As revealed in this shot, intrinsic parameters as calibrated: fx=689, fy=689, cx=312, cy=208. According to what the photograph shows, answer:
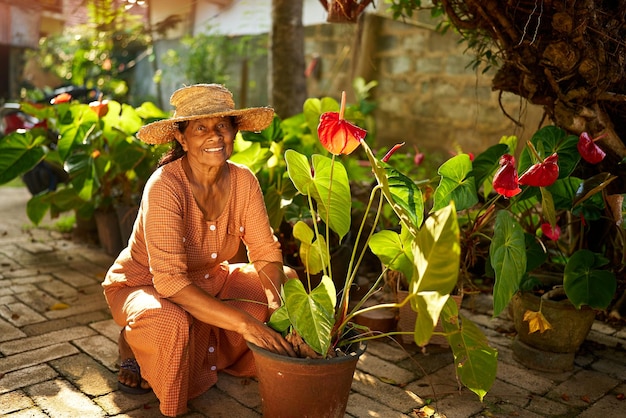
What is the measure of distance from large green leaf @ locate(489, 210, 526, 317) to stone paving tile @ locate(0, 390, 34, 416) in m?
1.70

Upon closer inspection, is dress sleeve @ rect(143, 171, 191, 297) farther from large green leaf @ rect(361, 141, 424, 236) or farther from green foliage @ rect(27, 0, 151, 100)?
green foliage @ rect(27, 0, 151, 100)

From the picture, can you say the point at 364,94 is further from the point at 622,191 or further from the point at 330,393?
the point at 330,393

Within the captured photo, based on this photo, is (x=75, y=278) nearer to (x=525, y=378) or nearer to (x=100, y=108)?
(x=100, y=108)

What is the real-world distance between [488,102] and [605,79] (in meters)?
2.52

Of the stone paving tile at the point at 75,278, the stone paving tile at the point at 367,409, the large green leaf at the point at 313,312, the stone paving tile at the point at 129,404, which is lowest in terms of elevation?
the stone paving tile at the point at 75,278

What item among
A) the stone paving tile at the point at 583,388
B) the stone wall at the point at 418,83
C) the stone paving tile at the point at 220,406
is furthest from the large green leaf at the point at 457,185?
the stone wall at the point at 418,83

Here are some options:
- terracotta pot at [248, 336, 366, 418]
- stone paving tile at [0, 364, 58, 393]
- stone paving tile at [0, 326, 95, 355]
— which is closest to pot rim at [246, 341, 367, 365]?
terracotta pot at [248, 336, 366, 418]

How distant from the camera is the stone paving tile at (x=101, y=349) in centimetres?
289

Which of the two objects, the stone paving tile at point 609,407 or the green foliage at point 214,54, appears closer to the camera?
the stone paving tile at point 609,407

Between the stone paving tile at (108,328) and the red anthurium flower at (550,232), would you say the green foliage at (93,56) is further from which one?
the red anthurium flower at (550,232)

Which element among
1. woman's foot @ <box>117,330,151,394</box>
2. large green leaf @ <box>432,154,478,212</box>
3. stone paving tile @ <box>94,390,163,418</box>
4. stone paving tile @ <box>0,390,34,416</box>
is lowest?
stone paving tile @ <box>94,390,163,418</box>

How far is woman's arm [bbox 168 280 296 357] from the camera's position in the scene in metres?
2.23

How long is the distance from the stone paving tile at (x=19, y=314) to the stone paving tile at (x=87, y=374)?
51 centimetres

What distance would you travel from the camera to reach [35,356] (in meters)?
2.91
